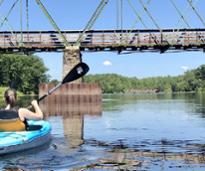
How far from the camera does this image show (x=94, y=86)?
163ft

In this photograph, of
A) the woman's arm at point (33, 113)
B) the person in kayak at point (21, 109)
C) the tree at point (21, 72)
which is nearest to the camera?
the person in kayak at point (21, 109)

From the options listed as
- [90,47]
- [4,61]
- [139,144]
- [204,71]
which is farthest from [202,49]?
[204,71]

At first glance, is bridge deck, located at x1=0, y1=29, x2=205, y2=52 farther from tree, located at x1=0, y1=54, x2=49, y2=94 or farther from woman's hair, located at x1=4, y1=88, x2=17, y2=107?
tree, located at x1=0, y1=54, x2=49, y2=94

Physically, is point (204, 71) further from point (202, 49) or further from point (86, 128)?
point (86, 128)

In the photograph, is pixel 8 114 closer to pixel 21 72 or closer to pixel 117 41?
pixel 117 41

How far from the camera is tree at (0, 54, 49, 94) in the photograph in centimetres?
12325

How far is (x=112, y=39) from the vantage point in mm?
53906

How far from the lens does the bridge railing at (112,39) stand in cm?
5344

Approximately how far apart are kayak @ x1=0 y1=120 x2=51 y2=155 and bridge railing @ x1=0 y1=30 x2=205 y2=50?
3682 cm

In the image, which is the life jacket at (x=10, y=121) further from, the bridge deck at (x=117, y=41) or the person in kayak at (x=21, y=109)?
the bridge deck at (x=117, y=41)

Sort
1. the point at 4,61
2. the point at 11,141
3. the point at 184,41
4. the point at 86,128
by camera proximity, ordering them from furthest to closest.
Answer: the point at 4,61 → the point at 184,41 → the point at 86,128 → the point at 11,141

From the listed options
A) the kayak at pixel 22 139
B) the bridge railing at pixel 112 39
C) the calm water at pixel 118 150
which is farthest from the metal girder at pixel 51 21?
the kayak at pixel 22 139

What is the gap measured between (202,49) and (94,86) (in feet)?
37.4

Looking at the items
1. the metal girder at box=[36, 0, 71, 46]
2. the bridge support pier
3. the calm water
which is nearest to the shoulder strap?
the calm water
